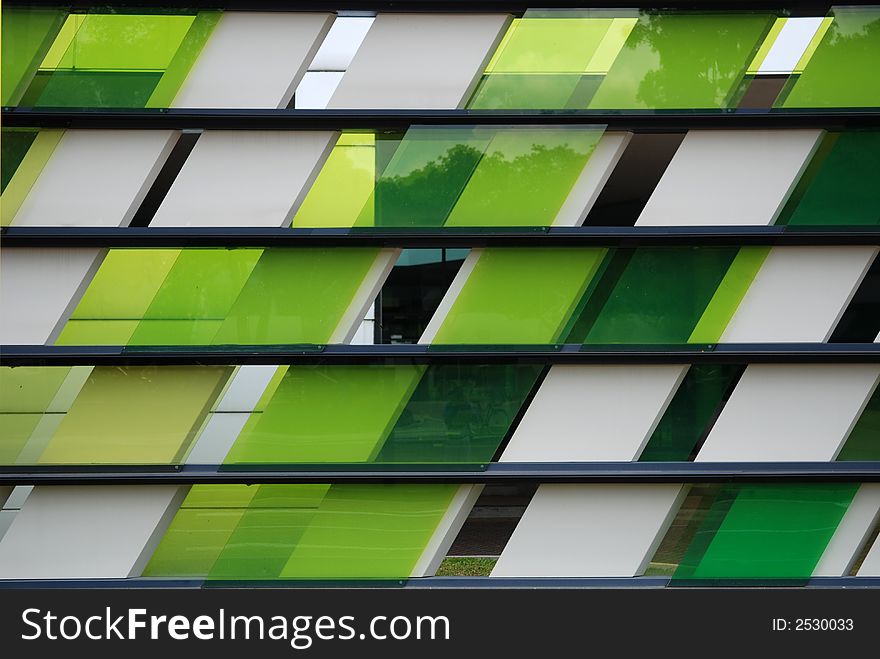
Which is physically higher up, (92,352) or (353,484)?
(92,352)

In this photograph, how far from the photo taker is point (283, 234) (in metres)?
4.31

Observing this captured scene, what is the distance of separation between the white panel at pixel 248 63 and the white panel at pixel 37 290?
3.16 ft

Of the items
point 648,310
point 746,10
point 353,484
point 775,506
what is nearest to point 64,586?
point 353,484

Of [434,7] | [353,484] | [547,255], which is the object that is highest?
[434,7]

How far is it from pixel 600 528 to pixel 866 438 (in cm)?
139

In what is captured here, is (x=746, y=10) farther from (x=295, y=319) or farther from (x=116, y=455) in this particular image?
(x=116, y=455)

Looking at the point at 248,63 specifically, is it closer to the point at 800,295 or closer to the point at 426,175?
the point at 426,175

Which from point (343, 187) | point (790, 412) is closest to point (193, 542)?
point (343, 187)

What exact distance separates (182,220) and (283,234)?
20.0 inches

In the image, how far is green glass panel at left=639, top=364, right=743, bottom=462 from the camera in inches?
173

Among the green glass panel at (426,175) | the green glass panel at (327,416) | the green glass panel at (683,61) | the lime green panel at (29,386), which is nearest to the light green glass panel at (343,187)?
the green glass panel at (426,175)

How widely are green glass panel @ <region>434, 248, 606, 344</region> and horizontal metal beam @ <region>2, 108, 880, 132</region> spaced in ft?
2.13

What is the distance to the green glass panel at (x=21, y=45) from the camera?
4309 millimetres

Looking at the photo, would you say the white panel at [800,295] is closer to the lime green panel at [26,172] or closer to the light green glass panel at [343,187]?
the light green glass panel at [343,187]
